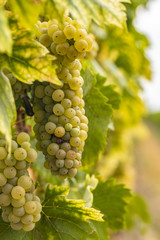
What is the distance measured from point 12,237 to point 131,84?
4.07 feet

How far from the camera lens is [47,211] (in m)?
0.64

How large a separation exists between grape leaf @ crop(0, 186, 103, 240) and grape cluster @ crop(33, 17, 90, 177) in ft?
0.28

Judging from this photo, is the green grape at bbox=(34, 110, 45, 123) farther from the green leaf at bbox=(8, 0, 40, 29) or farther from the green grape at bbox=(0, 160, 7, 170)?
the green leaf at bbox=(8, 0, 40, 29)

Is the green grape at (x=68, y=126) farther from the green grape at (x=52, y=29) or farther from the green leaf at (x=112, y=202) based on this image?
the green leaf at (x=112, y=202)

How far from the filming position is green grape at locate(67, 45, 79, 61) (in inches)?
20.4

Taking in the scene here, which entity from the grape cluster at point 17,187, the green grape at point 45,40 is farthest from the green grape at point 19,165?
the green grape at point 45,40

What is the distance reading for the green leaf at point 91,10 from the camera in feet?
1.37

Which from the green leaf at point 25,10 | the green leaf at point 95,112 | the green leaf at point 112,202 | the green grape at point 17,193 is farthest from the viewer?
the green leaf at point 112,202

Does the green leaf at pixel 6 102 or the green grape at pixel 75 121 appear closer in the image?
the green leaf at pixel 6 102

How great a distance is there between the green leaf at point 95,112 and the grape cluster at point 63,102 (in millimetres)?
157

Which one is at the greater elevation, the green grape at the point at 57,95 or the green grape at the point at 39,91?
the green grape at the point at 39,91

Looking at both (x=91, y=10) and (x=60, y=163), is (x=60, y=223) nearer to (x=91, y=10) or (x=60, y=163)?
(x=60, y=163)

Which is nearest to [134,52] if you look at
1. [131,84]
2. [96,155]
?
[131,84]

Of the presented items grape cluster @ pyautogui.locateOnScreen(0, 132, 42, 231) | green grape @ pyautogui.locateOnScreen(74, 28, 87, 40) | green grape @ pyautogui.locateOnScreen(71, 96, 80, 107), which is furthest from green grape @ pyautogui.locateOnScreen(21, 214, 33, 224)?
green grape @ pyautogui.locateOnScreen(74, 28, 87, 40)
